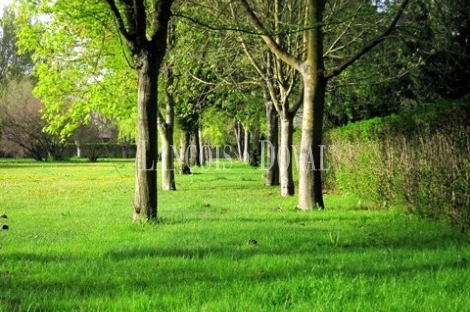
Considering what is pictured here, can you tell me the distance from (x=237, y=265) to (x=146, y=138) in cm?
499

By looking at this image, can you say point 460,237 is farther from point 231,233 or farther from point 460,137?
point 231,233

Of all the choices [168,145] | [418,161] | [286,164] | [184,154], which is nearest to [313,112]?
[418,161]

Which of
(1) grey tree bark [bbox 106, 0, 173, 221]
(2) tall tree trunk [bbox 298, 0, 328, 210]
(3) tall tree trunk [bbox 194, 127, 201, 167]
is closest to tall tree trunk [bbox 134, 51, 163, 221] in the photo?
(1) grey tree bark [bbox 106, 0, 173, 221]

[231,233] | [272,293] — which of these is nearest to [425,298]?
[272,293]

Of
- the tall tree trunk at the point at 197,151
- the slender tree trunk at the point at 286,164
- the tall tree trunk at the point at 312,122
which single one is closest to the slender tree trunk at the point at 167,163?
the slender tree trunk at the point at 286,164

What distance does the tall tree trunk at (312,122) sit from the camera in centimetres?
1212

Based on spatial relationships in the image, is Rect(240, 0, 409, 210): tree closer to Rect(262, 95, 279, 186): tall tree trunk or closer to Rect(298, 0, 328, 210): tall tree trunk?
Rect(298, 0, 328, 210): tall tree trunk

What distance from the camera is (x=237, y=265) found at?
19.0 feet

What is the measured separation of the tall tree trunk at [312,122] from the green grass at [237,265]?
5.30ft

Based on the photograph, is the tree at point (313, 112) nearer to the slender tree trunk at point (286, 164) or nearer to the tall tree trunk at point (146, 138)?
the tall tree trunk at point (146, 138)

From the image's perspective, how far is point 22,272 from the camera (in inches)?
224

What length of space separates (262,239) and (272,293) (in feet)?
9.82

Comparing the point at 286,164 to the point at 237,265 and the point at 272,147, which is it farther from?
the point at 237,265

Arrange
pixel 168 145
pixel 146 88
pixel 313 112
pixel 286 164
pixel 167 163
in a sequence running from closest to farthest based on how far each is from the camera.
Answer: pixel 146 88 < pixel 313 112 < pixel 286 164 < pixel 168 145 < pixel 167 163
